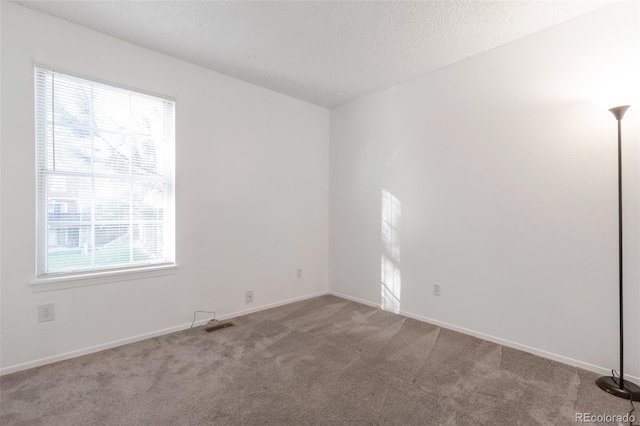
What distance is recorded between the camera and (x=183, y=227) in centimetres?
298

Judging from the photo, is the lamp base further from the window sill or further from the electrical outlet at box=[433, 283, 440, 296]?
the window sill

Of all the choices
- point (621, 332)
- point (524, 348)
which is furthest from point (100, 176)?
point (621, 332)

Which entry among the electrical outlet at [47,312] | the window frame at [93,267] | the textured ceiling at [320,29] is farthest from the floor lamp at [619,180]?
the electrical outlet at [47,312]

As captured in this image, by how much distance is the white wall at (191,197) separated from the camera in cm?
220

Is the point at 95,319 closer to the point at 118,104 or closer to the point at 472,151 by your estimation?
the point at 118,104

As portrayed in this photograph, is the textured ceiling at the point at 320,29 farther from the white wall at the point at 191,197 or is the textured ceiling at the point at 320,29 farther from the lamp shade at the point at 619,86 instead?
the lamp shade at the point at 619,86

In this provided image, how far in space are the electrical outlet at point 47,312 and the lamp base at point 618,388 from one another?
3873 mm

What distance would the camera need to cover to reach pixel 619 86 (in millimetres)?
1923

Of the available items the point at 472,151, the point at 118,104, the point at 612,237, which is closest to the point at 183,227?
the point at 118,104

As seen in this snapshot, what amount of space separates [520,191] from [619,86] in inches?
35.9

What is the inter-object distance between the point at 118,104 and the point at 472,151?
125 inches

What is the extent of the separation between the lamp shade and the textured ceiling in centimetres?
47

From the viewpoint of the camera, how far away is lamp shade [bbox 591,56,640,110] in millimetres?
1921

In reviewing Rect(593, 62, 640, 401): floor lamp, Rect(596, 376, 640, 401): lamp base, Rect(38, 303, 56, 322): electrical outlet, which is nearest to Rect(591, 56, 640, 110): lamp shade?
Rect(593, 62, 640, 401): floor lamp
